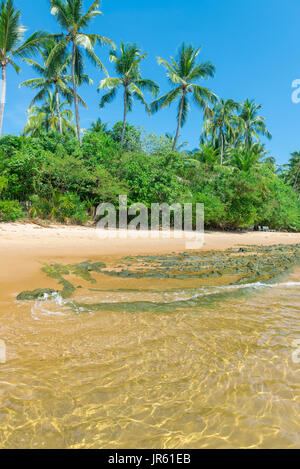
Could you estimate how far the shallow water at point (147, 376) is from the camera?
1445mm

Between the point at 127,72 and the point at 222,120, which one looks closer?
the point at 127,72

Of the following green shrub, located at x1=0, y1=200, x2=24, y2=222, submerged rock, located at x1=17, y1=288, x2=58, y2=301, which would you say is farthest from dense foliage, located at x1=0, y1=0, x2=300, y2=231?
submerged rock, located at x1=17, y1=288, x2=58, y2=301

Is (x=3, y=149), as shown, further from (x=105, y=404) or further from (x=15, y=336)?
(x=105, y=404)

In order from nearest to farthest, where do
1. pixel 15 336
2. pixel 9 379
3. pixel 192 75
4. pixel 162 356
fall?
pixel 9 379
pixel 162 356
pixel 15 336
pixel 192 75

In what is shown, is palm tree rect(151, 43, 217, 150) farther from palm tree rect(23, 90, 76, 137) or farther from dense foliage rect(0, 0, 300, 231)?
palm tree rect(23, 90, 76, 137)

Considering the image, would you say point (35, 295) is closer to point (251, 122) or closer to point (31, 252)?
point (31, 252)

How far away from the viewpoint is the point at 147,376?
1958 millimetres

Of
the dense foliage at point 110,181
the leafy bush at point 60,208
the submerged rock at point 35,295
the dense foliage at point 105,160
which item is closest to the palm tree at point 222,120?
the dense foliage at point 105,160

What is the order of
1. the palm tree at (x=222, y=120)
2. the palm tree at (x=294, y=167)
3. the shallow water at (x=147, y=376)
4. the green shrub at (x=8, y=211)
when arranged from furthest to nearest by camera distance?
the palm tree at (x=294, y=167)
the palm tree at (x=222, y=120)
the green shrub at (x=8, y=211)
the shallow water at (x=147, y=376)

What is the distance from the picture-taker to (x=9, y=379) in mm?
1860

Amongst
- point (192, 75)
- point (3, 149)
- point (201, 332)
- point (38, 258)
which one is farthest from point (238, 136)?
point (201, 332)

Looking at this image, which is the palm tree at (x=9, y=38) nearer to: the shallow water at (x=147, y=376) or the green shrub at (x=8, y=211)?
the green shrub at (x=8, y=211)

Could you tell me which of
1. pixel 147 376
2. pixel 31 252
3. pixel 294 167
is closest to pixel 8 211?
pixel 31 252

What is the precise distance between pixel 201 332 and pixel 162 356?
661 millimetres
